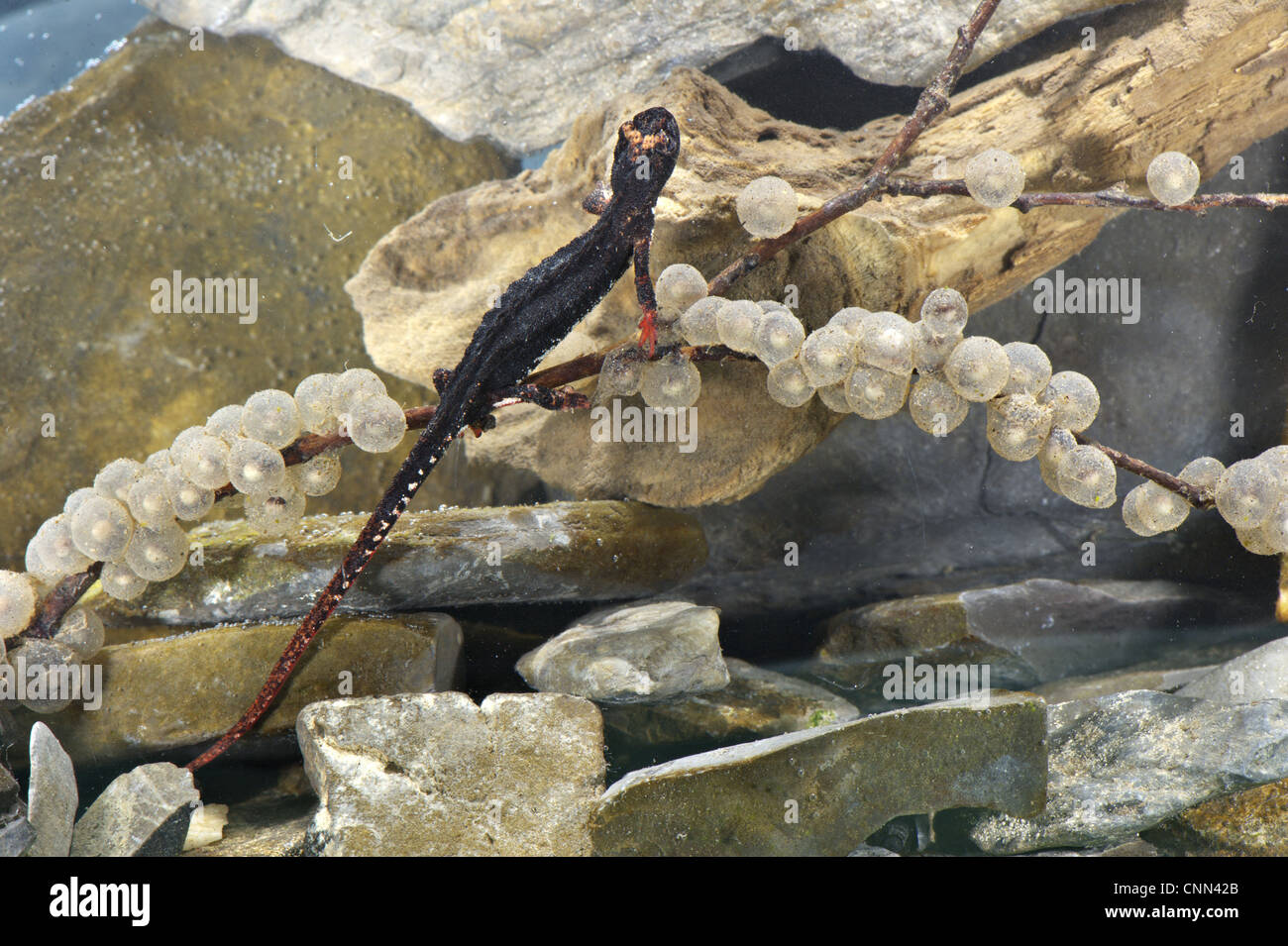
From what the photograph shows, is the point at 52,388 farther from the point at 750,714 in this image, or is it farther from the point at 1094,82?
the point at 1094,82

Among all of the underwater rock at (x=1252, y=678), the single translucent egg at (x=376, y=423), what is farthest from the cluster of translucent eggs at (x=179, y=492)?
the underwater rock at (x=1252, y=678)

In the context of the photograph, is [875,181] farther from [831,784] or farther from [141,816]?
[141,816]

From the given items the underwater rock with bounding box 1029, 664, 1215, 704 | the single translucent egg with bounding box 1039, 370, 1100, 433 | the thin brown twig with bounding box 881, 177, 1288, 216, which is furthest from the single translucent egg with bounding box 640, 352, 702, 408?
the underwater rock with bounding box 1029, 664, 1215, 704

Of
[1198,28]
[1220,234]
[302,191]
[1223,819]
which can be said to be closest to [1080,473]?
[1223,819]

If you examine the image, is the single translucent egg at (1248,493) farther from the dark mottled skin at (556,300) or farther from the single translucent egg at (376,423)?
the single translucent egg at (376,423)

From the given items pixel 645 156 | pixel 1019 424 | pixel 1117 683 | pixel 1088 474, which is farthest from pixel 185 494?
pixel 1117 683
